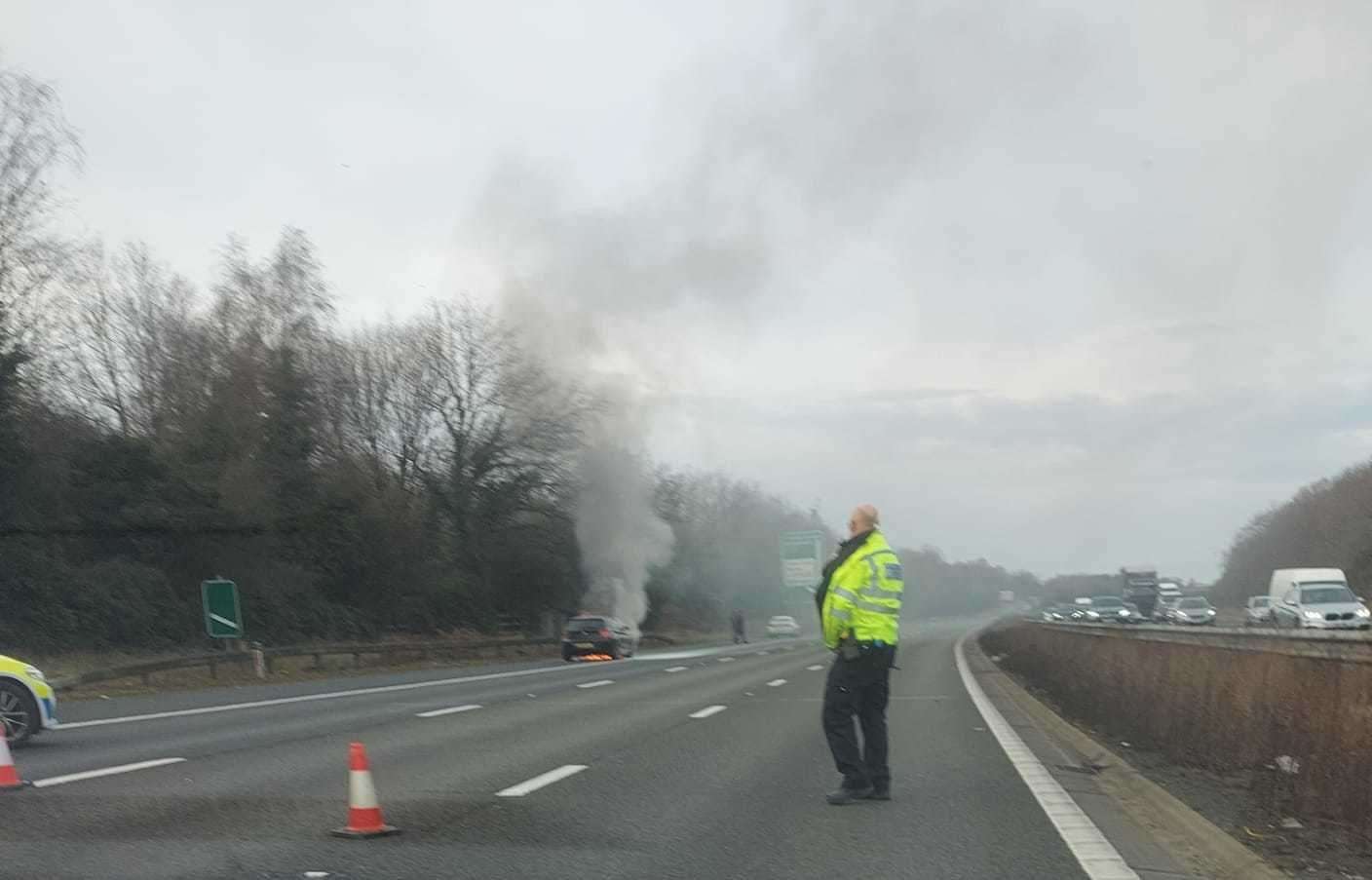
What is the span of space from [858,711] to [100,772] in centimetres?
619

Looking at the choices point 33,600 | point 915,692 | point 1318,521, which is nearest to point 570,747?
point 915,692

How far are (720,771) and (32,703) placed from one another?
6601 mm

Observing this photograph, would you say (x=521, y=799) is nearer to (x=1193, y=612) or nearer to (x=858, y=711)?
(x=858, y=711)

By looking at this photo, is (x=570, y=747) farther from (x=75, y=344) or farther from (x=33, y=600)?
(x=75, y=344)

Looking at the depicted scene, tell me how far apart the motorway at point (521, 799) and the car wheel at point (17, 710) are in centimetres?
31

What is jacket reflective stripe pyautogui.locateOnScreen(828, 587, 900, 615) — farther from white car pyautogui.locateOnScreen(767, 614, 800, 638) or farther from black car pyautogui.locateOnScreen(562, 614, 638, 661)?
white car pyautogui.locateOnScreen(767, 614, 800, 638)

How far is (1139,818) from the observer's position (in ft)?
30.5

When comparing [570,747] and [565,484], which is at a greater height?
[565,484]

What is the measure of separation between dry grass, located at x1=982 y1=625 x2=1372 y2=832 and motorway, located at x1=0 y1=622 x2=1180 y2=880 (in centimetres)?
160

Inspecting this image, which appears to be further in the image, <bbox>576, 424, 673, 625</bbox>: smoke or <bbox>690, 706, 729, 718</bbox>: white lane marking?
<bbox>576, 424, 673, 625</bbox>: smoke

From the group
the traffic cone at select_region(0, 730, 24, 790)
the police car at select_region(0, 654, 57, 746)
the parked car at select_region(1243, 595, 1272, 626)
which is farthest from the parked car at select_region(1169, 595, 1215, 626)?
the traffic cone at select_region(0, 730, 24, 790)

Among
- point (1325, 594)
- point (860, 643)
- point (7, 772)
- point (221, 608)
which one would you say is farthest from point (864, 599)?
point (1325, 594)

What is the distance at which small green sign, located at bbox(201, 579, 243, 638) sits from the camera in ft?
96.9

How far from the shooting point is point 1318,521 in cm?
6825
